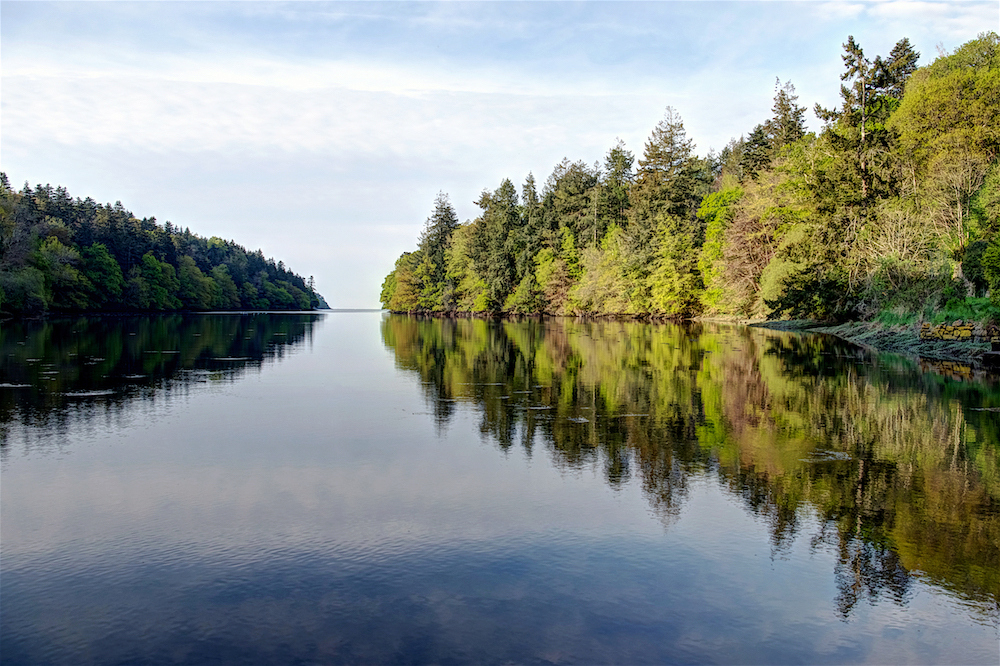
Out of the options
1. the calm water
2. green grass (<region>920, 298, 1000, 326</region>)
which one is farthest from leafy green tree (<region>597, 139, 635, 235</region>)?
the calm water

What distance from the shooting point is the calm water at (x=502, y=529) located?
548 centimetres

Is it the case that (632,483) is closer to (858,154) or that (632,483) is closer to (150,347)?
(150,347)

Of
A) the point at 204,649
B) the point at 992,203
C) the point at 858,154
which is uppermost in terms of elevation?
the point at 858,154

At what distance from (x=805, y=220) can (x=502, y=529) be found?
45914 mm

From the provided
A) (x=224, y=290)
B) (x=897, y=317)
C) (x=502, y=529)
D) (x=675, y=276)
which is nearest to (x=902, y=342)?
(x=897, y=317)

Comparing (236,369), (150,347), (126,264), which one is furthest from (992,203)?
(126,264)

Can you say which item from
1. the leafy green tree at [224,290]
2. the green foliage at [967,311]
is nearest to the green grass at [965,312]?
the green foliage at [967,311]

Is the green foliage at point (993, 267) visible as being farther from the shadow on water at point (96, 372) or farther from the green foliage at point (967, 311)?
the shadow on water at point (96, 372)

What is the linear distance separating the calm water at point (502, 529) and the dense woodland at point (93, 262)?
178ft

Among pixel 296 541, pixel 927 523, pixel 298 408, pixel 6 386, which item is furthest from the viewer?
pixel 6 386

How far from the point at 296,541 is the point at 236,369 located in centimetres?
1878

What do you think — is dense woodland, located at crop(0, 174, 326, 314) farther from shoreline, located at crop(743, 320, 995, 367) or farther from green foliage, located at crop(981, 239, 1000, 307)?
green foliage, located at crop(981, 239, 1000, 307)

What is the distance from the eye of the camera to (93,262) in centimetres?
9131

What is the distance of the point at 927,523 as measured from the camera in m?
8.02
